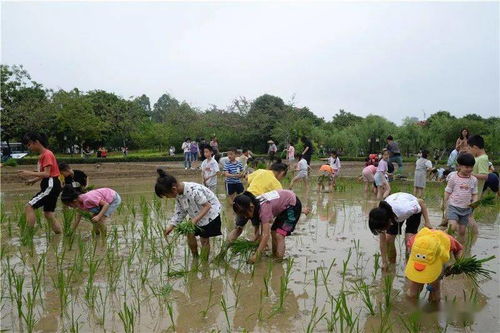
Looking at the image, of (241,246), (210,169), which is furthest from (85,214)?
(210,169)

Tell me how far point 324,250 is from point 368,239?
1.00m

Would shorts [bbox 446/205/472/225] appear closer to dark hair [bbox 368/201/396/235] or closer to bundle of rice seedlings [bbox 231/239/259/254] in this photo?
dark hair [bbox 368/201/396/235]

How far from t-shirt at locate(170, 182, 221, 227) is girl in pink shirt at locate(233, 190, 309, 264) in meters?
0.41

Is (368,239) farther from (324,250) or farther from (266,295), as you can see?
(266,295)

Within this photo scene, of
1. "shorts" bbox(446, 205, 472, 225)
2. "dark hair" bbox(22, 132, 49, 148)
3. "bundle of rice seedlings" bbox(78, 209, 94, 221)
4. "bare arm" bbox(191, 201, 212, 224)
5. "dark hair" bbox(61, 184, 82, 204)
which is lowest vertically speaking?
"shorts" bbox(446, 205, 472, 225)

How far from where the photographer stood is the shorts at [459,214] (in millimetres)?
5176

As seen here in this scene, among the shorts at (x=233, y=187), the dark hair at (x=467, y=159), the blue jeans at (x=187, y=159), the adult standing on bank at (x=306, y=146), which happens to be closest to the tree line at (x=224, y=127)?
the blue jeans at (x=187, y=159)

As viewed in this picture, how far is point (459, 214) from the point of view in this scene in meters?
5.20

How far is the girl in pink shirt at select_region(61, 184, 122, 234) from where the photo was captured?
17.2ft

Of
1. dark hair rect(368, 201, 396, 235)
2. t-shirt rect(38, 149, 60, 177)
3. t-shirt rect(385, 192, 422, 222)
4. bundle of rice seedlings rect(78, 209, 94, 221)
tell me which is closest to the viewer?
dark hair rect(368, 201, 396, 235)

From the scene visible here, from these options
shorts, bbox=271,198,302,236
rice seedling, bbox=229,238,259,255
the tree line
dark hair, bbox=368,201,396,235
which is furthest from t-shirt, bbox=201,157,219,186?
the tree line

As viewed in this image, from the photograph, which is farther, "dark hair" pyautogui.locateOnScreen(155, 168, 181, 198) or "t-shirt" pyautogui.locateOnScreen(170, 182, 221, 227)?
"t-shirt" pyautogui.locateOnScreen(170, 182, 221, 227)

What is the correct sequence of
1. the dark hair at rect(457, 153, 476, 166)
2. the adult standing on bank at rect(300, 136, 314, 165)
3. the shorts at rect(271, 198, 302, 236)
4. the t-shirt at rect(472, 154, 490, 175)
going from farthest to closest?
the adult standing on bank at rect(300, 136, 314, 165), the t-shirt at rect(472, 154, 490, 175), the dark hair at rect(457, 153, 476, 166), the shorts at rect(271, 198, 302, 236)

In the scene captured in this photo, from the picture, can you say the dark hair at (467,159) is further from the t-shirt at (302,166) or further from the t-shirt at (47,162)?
the t-shirt at (302,166)
